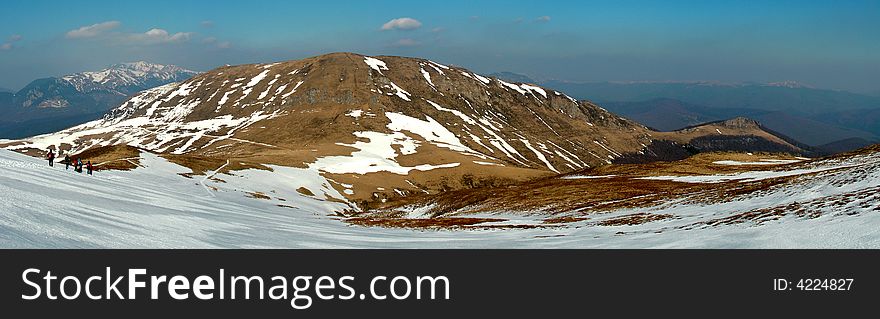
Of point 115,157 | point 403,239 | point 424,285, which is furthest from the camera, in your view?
point 115,157

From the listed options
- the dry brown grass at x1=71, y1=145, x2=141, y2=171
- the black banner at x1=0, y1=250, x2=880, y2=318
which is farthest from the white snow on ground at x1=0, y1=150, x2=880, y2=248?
the dry brown grass at x1=71, y1=145, x2=141, y2=171

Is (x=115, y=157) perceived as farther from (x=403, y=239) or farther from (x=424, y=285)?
(x=424, y=285)

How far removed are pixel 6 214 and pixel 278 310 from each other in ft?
45.3

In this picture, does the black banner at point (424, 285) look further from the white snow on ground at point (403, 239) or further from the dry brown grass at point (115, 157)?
the dry brown grass at point (115, 157)

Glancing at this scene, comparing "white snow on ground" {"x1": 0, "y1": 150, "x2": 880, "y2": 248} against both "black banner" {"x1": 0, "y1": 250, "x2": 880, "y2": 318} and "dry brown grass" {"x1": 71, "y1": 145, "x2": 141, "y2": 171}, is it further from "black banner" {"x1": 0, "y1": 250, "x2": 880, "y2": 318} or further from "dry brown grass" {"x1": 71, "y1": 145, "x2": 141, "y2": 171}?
"dry brown grass" {"x1": 71, "y1": 145, "x2": 141, "y2": 171}

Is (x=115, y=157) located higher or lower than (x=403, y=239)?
higher

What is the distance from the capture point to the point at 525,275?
11.2 meters

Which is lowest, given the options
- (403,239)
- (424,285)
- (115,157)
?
(403,239)

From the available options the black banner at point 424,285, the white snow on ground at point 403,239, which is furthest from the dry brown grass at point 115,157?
the black banner at point 424,285

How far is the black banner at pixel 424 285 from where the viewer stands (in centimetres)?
1011

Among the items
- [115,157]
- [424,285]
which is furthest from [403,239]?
[115,157]

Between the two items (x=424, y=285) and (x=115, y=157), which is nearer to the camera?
(x=424, y=285)

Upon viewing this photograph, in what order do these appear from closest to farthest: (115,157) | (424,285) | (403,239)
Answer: (424,285), (403,239), (115,157)

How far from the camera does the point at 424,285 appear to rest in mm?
10500
